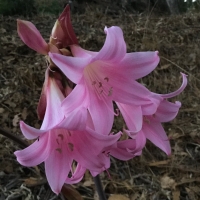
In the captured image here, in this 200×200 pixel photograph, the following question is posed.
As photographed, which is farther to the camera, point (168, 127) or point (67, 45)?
point (168, 127)

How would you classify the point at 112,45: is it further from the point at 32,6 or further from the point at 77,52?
the point at 32,6

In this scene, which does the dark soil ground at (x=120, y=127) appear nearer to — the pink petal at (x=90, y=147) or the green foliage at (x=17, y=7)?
the pink petal at (x=90, y=147)

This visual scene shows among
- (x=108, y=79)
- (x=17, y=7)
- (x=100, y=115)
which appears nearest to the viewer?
(x=100, y=115)

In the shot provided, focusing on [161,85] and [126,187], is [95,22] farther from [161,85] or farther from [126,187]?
[126,187]

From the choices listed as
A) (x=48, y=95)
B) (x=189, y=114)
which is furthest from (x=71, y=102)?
(x=189, y=114)

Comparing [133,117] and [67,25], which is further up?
[67,25]

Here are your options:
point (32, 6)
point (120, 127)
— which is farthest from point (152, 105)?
point (32, 6)
